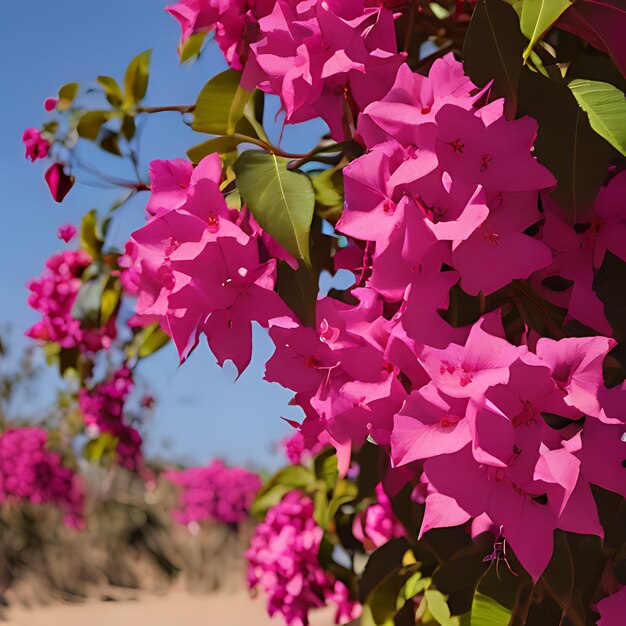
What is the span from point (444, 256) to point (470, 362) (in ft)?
0.29

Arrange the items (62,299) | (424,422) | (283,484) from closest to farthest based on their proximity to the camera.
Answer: (424,422) < (283,484) < (62,299)

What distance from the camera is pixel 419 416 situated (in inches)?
25.5

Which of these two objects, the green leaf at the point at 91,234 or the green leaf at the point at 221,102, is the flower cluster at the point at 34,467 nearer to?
the green leaf at the point at 91,234

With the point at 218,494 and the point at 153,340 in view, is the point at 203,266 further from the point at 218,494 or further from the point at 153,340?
the point at 218,494

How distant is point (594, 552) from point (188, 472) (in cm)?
605

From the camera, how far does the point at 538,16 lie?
69 cm

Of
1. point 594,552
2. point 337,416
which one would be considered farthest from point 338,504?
point 337,416

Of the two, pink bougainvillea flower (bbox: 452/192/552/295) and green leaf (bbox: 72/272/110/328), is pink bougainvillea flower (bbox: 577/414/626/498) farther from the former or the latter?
green leaf (bbox: 72/272/110/328)

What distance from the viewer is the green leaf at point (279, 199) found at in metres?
0.75

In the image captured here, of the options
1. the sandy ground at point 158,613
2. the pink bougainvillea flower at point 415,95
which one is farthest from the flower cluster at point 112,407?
the sandy ground at point 158,613

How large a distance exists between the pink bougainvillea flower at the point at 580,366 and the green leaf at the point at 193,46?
0.67 meters

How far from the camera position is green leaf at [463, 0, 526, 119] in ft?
2.34

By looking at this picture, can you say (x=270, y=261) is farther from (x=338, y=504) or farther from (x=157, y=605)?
(x=157, y=605)

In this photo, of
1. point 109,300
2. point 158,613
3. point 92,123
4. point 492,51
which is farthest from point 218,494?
point 492,51
